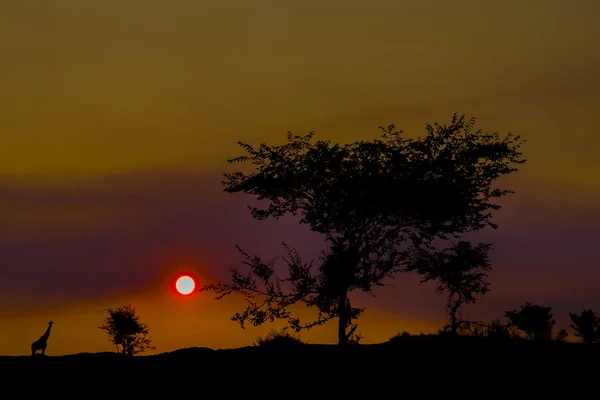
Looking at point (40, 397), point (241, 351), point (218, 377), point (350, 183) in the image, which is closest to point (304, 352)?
point (241, 351)

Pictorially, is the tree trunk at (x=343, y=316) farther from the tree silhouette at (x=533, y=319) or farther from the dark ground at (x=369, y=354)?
the tree silhouette at (x=533, y=319)

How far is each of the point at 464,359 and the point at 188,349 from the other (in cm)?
1354

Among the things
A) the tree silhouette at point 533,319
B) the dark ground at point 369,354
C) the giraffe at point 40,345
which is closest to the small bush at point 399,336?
the dark ground at point 369,354

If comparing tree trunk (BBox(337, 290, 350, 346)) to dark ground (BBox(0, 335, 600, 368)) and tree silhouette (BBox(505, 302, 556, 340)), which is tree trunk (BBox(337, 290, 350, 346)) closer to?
dark ground (BBox(0, 335, 600, 368))

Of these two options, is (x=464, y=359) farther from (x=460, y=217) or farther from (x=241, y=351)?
(x=460, y=217)

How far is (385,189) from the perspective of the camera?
47.8 m

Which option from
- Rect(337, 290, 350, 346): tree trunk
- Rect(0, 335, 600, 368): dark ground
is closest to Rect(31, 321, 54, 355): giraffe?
Rect(0, 335, 600, 368): dark ground

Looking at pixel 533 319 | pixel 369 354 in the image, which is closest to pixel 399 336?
pixel 369 354

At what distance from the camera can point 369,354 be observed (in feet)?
113

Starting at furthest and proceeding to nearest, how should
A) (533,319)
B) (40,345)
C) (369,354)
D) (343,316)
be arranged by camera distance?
(533,319), (343,316), (40,345), (369,354)

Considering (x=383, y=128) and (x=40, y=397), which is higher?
(x=383, y=128)

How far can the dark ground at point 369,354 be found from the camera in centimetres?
3350

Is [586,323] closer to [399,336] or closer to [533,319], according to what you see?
[533,319]

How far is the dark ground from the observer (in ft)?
110
